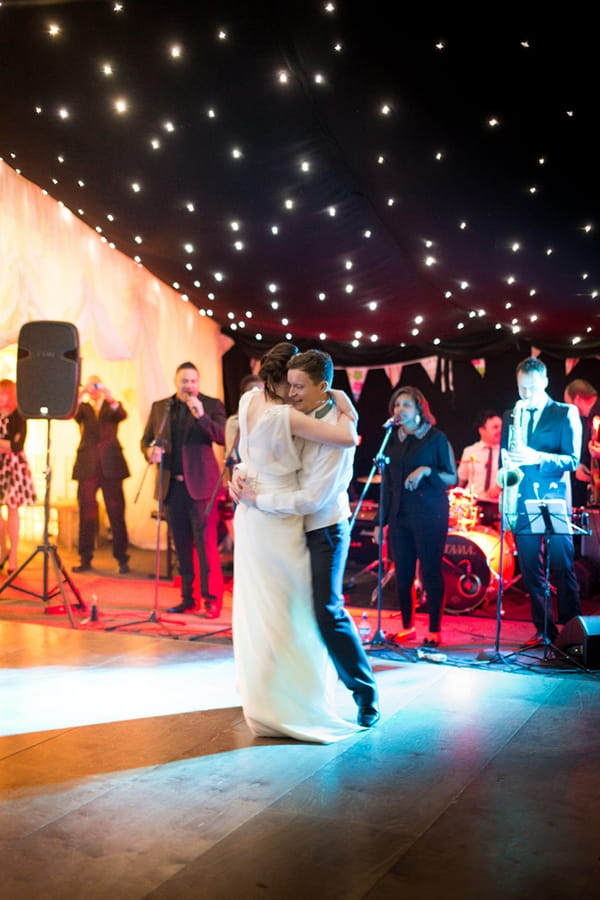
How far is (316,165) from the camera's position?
20.4 ft

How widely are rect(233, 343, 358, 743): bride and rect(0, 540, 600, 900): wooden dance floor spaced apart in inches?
5.3

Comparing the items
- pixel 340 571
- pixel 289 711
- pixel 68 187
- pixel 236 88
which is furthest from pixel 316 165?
pixel 289 711

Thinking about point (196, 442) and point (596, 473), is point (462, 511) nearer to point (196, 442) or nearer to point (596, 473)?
point (596, 473)

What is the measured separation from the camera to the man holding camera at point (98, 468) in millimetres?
8961

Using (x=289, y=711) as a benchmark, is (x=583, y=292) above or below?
above

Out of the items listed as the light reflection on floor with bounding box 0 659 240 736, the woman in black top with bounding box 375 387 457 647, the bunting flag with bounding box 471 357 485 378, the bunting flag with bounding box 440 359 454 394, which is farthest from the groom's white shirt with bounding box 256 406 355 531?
the bunting flag with bounding box 440 359 454 394

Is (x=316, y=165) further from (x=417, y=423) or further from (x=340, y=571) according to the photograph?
(x=340, y=571)

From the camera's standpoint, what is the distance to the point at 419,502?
5785 millimetres

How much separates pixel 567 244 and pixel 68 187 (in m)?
4.17

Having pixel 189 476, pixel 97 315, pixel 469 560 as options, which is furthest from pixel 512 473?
pixel 97 315

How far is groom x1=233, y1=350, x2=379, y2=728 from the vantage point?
3.78 m

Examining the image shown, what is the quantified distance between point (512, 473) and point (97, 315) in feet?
15.2

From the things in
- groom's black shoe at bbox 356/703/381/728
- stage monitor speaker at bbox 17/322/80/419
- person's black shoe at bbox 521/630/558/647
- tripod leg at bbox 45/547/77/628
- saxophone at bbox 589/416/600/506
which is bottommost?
groom's black shoe at bbox 356/703/381/728

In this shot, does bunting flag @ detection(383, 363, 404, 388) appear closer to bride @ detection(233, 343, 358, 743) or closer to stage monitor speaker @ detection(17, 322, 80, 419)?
stage monitor speaker @ detection(17, 322, 80, 419)
